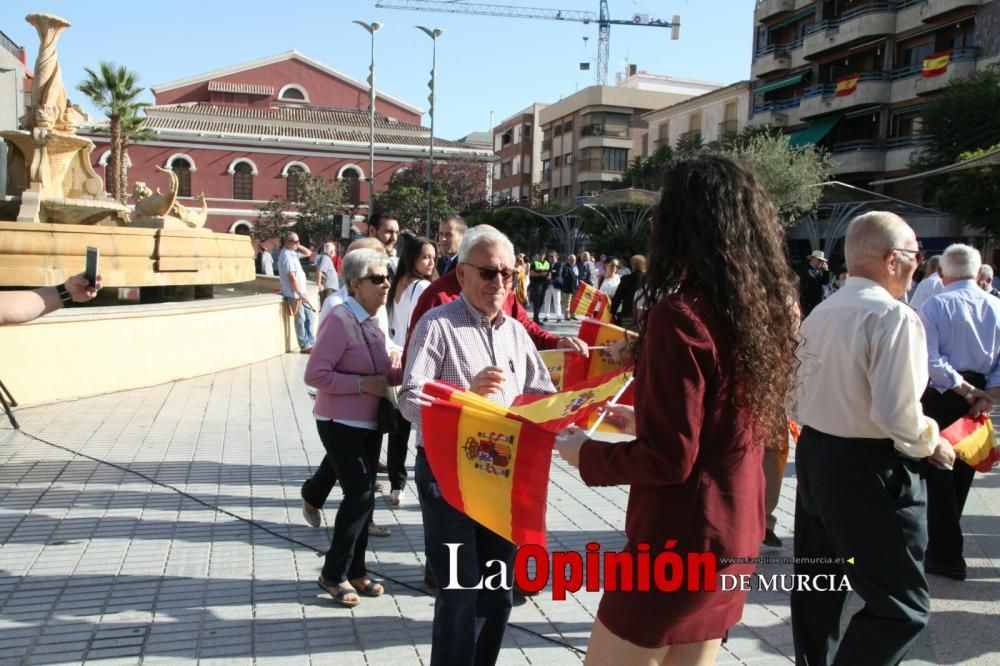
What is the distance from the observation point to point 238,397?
10.7 meters

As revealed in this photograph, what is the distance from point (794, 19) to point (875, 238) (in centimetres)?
4958

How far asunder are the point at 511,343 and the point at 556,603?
5.37ft

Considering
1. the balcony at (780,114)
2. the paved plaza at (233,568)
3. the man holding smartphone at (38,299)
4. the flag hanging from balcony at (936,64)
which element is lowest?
the paved plaza at (233,568)

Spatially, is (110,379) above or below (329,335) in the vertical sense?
below

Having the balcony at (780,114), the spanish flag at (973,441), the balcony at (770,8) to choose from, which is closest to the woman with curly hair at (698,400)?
the spanish flag at (973,441)

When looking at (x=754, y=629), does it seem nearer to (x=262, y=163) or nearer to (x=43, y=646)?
(x=43, y=646)

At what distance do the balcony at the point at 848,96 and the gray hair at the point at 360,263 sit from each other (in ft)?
136

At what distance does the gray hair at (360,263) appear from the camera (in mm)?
4715

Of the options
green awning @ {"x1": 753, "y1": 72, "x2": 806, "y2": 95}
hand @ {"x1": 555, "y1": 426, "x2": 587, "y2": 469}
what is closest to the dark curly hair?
hand @ {"x1": 555, "y1": 426, "x2": 587, "y2": 469}

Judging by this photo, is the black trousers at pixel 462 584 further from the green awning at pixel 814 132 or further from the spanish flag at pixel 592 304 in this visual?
the green awning at pixel 814 132

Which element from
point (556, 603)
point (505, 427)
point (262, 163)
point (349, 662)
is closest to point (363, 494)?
point (349, 662)

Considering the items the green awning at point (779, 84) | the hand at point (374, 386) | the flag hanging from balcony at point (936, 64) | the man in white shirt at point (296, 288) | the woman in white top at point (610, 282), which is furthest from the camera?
the green awning at point (779, 84)

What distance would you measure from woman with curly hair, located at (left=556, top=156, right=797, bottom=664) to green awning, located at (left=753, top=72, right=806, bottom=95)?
4832cm

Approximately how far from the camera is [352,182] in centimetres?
5912
